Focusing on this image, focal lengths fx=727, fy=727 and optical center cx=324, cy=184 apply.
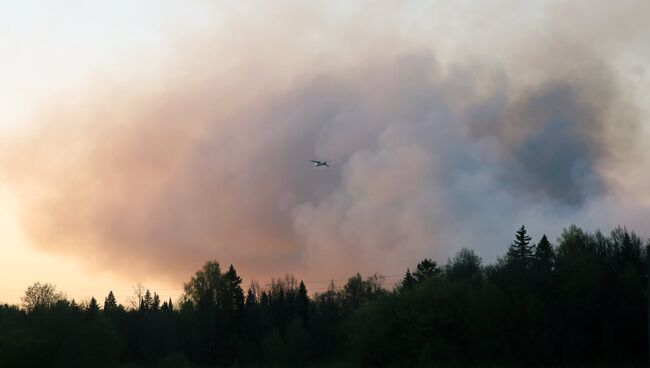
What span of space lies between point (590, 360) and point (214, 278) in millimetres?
72145

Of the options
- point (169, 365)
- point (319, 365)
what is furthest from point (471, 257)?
point (169, 365)

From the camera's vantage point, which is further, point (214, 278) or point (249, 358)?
point (214, 278)

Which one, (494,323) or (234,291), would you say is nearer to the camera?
(494,323)

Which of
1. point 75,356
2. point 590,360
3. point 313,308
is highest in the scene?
point 313,308

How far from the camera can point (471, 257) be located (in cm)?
12219

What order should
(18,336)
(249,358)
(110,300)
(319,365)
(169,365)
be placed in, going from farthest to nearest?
1. (110,300)
2. (249,358)
3. (319,365)
4. (169,365)
5. (18,336)

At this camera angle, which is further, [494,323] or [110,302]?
[110,302]

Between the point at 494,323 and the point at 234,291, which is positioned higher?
the point at 234,291

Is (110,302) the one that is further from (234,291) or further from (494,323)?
(494,323)

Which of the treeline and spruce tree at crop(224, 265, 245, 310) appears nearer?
the treeline

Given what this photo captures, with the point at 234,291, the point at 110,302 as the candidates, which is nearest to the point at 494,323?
the point at 234,291

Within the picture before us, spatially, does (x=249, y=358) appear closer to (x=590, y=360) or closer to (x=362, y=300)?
(x=362, y=300)

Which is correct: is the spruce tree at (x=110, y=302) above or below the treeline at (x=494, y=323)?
above

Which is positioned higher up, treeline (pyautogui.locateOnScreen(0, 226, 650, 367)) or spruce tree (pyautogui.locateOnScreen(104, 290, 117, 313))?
spruce tree (pyautogui.locateOnScreen(104, 290, 117, 313))
